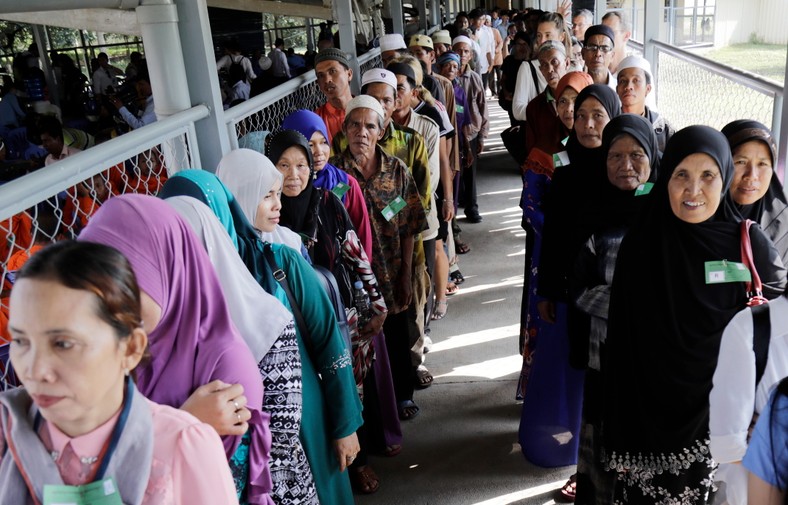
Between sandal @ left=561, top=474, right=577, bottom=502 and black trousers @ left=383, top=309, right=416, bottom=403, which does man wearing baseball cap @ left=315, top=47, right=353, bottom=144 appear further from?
sandal @ left=561, top=474, right=577, bottom=502

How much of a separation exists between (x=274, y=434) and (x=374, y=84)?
8.00ft

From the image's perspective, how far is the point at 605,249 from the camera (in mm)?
2451

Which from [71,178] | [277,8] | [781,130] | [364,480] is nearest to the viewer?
[71,178]

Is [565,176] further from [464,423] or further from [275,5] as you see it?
[275,5]

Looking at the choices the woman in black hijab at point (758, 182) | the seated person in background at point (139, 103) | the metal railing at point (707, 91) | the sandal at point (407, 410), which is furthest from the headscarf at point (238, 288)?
the seated person in background at point (139, 103)

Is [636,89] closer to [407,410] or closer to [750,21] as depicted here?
[407,410]

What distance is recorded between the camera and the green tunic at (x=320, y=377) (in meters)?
1.93

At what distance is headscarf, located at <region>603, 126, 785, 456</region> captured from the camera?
2031 mm

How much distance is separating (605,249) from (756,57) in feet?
43.7

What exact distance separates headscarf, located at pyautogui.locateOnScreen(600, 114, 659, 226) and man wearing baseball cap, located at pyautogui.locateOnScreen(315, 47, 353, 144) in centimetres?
173

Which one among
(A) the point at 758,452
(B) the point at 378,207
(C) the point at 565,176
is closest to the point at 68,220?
(B) the point at 378,207

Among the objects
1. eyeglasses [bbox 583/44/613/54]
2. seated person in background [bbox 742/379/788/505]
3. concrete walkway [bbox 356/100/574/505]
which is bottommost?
concrete walkway [bbox 356/100/574/505]

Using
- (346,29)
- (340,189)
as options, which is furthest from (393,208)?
(346,29)

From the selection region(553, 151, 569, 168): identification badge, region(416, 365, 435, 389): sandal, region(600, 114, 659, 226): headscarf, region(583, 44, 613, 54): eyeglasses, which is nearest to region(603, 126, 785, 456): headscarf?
Answer: region(600, 114, 659, 226): headscarf
